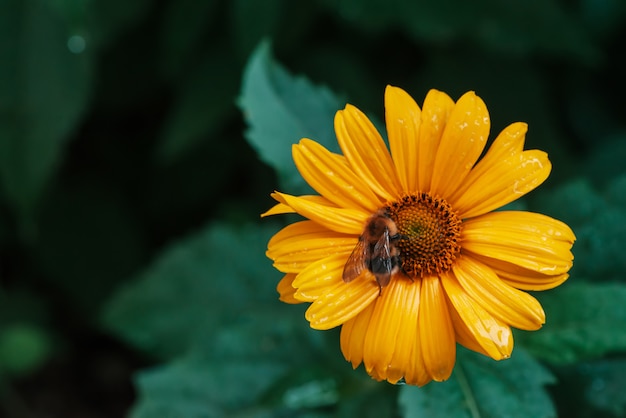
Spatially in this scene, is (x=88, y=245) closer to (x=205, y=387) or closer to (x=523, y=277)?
(x=205, y=387)

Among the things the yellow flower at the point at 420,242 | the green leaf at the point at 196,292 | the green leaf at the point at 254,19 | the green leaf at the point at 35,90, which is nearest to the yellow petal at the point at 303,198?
the yellow flower at the point at 420,242

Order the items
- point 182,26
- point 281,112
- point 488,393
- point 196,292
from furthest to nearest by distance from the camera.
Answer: point 196,292
point 182,26
point 281,112
point 488,393

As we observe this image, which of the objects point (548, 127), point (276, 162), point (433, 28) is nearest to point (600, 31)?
point (548, 127)

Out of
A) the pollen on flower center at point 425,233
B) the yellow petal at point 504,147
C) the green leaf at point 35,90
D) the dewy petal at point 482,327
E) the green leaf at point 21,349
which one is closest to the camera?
the dewy petal at point 482,327

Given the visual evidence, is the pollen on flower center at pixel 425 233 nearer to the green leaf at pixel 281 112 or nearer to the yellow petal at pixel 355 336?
the yellow petal at pixel 355 336

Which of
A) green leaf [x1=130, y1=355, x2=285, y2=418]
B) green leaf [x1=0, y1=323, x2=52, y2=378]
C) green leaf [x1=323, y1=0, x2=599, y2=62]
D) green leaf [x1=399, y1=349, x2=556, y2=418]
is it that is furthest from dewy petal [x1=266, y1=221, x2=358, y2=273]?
green leaf [x1=0, y1=323, x2=52, y2=378]

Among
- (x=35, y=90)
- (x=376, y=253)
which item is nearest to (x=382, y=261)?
(x=376, y=253)
